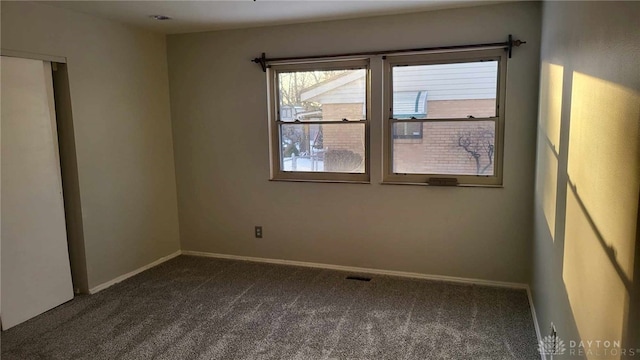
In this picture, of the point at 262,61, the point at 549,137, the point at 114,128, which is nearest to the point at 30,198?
the point at 114,128

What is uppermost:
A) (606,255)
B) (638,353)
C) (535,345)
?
(606,255)

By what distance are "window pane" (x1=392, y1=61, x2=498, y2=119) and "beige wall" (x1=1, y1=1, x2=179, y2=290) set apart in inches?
92.6

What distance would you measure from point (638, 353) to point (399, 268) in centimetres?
285

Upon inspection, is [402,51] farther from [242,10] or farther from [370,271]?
[370,271]

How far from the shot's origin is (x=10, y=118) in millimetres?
2943

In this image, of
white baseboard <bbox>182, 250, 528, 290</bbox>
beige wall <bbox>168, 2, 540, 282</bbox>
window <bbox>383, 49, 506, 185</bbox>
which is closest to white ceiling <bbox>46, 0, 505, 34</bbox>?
beige wall <bbox>168, 2, 540, 282</bbox>

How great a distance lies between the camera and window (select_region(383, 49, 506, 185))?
134 inches

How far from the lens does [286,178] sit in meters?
4.12

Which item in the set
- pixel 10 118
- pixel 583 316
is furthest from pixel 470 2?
pixel 10 118

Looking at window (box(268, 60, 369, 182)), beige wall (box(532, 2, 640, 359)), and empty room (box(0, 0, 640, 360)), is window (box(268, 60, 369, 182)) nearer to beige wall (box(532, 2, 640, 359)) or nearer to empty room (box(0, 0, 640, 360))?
empty room (box(0, 0, 640, 360))

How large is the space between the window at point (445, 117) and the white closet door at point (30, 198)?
2704mm

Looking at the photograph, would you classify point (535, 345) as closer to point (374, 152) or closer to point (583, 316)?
point (583, 316)

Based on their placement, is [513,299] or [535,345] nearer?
[535,345]

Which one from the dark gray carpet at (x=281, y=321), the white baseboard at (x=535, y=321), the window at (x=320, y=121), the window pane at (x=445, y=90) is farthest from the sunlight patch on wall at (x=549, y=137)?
the window at (x=320, y=121)
